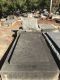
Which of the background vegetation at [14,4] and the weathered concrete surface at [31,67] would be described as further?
the background vegetation at [14,4]

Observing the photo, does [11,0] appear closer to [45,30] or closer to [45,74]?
[45,30]

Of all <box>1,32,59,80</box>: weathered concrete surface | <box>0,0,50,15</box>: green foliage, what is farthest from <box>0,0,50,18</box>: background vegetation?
<box>1,32,59,80</box>: weathered concrete surface

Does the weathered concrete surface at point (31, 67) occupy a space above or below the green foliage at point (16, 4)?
above

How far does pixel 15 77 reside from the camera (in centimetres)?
803

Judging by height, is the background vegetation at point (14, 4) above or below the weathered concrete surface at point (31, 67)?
below

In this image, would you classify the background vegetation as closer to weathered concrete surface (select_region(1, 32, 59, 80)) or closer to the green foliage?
the green foliage

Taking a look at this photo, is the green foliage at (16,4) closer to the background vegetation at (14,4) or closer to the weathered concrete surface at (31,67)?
the background vegetation at (14,4)

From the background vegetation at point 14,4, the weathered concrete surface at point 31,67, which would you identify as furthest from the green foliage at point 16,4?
the weathered concrete surface at point 31,67

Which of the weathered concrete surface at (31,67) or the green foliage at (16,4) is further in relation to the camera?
the green foliage at (16,4)

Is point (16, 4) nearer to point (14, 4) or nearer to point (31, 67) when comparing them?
point (14, 4)

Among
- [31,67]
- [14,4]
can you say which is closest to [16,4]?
[14,4]

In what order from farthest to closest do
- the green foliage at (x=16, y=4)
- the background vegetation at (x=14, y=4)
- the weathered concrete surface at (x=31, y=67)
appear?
the background vegetation at (x=14, y=4) → the green foliage at (x=16, y=4) → the weathered concrete surface at (x=31, y=67)

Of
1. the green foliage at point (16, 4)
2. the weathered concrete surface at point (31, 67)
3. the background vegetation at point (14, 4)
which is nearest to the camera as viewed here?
the weathered concrete surface at point (31, 67)

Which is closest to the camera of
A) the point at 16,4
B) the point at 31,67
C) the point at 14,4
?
the point at 31,67
